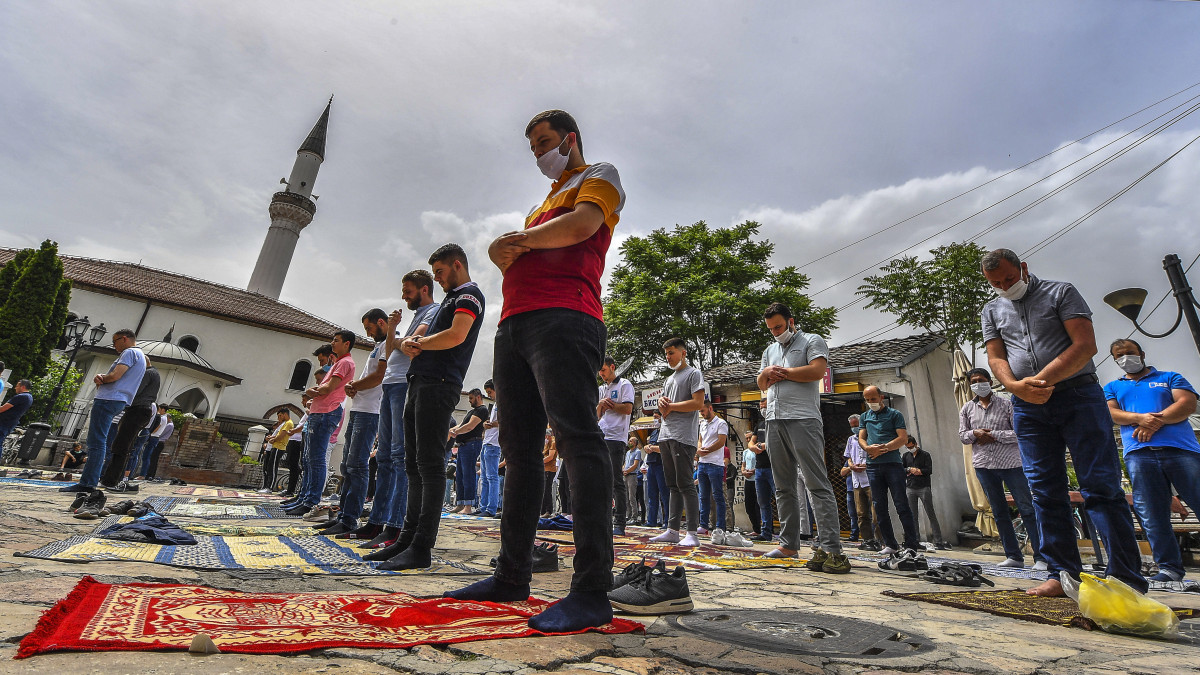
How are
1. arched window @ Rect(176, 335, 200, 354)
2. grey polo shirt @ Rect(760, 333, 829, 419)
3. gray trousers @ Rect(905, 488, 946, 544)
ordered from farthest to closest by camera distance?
arched window @ Rect(176, 335, 200, 354)
gray trousers @ Rect(905, 488, 946, 544)
grey polo shirt @ Rect(760, 333, 829, 419)

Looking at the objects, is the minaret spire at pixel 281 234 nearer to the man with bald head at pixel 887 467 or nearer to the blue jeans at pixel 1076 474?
the man with bald head at pixel 887 467

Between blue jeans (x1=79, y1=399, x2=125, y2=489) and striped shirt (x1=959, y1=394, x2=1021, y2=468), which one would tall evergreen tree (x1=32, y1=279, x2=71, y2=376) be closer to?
blue jeans (x1=79, y1=399, x2=125, y2=489)

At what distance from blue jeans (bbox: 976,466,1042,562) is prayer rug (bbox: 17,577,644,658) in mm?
5163

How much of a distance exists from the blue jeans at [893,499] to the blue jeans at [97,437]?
26.2 ft

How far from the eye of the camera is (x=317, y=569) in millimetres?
2508

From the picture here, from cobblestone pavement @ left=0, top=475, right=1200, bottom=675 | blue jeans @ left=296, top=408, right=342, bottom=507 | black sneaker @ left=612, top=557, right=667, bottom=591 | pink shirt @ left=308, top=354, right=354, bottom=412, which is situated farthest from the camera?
blue jeans @ left=296, top=408, right=342, bottom=507

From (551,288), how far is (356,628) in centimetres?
121

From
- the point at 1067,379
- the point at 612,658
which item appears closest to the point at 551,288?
the point at 612,658

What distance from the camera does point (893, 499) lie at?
5.68m

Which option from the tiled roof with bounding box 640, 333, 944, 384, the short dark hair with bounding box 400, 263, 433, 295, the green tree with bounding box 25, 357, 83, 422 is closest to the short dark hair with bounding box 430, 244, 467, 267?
the short dark hair with bounding box 400, 263, 433, 295

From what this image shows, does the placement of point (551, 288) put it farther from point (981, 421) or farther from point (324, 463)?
point (981, 421)

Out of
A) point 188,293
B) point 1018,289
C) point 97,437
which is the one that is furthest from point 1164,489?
point 188,293

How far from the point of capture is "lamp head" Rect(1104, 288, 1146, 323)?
6.27 meters

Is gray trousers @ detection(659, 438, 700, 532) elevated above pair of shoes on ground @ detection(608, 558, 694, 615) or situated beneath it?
elevated above
